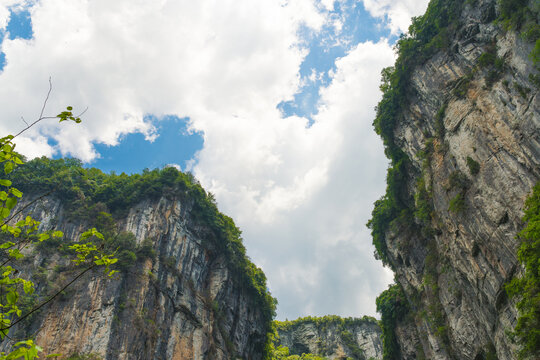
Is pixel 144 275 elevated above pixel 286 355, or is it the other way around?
pixel 286 355

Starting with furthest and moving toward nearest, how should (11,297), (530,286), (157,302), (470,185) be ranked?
1. (157,302)
2. (470,185)
3. (530,286)
4. (11,297)

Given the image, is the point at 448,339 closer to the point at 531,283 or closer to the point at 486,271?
the point at 486,271

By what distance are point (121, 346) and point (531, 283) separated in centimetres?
2190

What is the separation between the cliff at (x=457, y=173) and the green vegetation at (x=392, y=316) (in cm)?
9

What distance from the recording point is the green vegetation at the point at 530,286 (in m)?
13.0

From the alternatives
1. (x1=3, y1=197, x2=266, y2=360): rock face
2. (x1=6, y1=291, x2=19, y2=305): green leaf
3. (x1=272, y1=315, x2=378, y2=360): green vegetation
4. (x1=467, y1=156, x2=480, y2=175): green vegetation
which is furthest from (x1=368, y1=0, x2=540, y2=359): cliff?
(x1=272, y1=315, x2=378, y2=360): green vegetation

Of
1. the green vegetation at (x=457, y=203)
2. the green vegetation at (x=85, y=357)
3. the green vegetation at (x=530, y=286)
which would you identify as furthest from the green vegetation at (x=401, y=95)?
the green vegetation at (x=85, y=357)

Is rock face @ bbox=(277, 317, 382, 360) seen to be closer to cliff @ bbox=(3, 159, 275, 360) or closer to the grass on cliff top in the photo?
the grass on cliff top

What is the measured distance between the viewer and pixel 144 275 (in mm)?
25953

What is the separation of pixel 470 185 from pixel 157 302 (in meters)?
22.0

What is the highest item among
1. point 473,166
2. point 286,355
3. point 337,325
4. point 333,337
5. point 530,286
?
point 337,325

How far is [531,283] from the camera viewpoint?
13.3 metres

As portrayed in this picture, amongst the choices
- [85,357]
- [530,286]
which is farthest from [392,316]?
[85,357]

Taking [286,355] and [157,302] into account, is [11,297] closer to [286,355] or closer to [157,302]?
[157,302]
